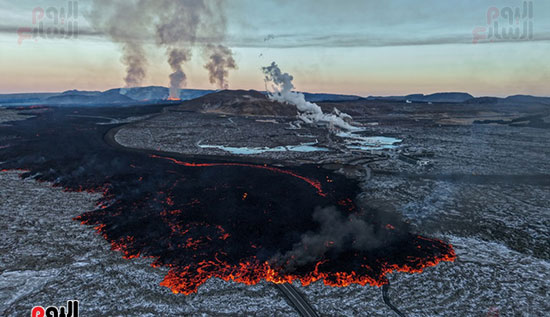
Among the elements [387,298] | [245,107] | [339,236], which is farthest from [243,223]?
[245,107]

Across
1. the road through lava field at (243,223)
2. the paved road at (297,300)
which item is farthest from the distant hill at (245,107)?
the paved road at (297,300)

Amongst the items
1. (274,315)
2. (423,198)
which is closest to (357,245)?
(274,315)

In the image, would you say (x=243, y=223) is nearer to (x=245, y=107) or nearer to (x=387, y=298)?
(x=387, y=298)

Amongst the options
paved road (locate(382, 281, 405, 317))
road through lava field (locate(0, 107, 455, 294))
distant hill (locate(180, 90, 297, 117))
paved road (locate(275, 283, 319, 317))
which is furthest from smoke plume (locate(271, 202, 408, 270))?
distant hill (locate(180, 90, 297, 117))

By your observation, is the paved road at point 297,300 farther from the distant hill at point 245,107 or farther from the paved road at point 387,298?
the distant hill at point 245,107

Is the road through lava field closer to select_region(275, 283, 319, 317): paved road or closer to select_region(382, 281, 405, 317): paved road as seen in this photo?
select_region(382, 281, 405, 317): paved road

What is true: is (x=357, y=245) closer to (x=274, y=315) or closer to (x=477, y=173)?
(x=274, y=315)
